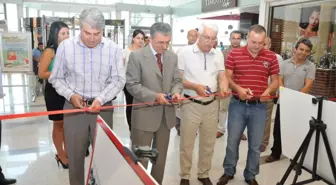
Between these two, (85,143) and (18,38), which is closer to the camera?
(85,143)

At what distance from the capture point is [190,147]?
9.02 ft

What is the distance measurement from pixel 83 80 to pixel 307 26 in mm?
5139

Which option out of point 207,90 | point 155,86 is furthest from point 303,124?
point 155,86

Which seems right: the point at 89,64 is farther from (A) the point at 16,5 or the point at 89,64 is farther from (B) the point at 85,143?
(A) the point at 16,5

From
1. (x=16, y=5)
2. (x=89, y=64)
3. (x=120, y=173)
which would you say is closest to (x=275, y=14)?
(x=89, y=64)

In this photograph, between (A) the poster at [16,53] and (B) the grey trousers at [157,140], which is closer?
(B) the grey trousers at [157,140]

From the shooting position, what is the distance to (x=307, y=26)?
223 inches

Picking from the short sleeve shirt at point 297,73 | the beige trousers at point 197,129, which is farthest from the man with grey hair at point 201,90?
the short sleeve shirt at point 297,73

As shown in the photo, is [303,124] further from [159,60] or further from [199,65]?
[159,60]

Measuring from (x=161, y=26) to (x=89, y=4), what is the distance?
1226 centimetres

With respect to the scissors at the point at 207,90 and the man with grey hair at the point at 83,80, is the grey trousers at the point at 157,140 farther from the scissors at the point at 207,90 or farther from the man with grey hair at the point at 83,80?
the scissors at the point at 207,90

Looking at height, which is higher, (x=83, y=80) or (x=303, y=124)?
(x=83, y=80)

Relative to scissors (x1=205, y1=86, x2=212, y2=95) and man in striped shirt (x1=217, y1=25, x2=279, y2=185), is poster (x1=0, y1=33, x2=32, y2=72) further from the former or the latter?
man in striped shirt (x1=217, y1=25, x2=279, y2=185)

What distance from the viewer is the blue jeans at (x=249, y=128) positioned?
270 cm
